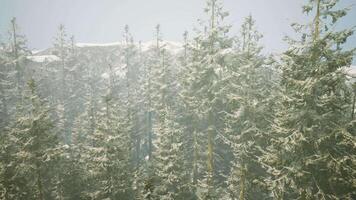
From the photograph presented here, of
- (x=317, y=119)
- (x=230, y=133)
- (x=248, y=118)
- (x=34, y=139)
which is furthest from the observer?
(x=230, y=133)

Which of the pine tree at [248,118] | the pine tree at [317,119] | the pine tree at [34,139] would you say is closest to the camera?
the pine tree at [317,119]

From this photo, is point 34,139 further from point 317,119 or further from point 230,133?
point 317,119

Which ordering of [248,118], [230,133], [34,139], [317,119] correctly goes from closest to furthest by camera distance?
[317,119] → [248,118] → [34,139] → [230,133]

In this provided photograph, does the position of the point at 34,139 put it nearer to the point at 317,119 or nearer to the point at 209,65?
the point at 209,65

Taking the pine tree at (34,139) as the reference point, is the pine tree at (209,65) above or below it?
above

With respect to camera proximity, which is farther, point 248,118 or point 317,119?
point 248,118

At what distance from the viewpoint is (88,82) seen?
208 feet

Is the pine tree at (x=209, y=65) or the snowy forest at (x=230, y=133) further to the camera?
the pine tree at (x=209, y=65)

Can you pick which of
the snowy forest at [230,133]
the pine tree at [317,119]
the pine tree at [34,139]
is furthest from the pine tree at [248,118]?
the pine tree at [34,139]

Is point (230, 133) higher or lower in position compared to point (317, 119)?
lower

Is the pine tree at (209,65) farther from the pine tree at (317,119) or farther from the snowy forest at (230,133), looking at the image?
the pine tree at (317,119)

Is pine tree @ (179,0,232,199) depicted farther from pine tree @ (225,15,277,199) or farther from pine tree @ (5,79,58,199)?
pine tree @ (5,79,58,199)

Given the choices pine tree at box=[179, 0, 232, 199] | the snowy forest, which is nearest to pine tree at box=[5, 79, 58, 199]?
the snowy forest

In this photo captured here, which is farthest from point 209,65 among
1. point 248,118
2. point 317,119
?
point 317,119
